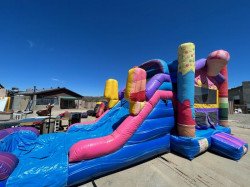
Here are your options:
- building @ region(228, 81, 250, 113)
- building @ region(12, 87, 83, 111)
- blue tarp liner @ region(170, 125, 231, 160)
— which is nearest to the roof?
building @ region(12, 87, 83, 111)

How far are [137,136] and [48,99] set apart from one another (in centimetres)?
2056

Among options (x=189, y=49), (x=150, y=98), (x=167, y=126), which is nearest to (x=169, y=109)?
(x=167, y=126)

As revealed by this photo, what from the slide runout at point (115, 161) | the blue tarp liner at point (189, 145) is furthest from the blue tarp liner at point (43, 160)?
the blue tarp liner at point (189, 145)

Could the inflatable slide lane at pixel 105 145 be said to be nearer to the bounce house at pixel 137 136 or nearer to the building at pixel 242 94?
the bounce house at pixel 137 136

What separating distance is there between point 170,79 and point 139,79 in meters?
1.29

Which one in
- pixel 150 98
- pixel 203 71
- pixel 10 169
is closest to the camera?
pixel 10 169

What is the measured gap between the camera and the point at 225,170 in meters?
2.95

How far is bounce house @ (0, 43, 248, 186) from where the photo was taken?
214cm

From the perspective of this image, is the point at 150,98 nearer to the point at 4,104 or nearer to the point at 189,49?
the point at 189,49

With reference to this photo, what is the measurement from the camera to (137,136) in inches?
116

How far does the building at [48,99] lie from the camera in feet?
62.5

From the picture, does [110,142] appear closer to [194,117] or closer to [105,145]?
[105,145]

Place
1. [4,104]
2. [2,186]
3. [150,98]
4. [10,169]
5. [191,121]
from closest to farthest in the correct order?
[2,186], [10,169], [150,98], [191,121], [4,104]

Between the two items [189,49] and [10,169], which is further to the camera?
[189,49]
